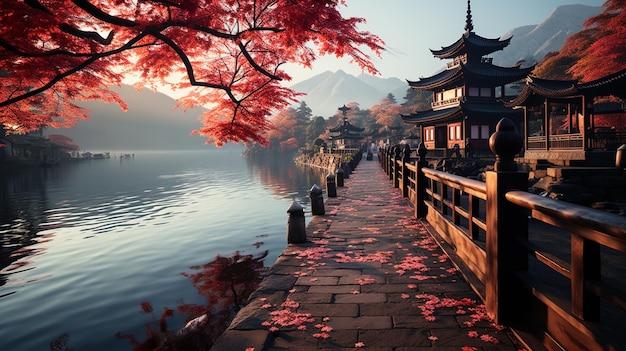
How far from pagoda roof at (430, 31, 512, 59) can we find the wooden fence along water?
35.1 metres

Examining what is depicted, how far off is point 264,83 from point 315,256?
291 inches

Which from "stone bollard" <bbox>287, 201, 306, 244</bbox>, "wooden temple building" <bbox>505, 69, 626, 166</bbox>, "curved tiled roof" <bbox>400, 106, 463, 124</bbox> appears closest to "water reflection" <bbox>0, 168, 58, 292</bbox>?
"stone bollard" <bbox>287, 201, 306, 244</bbox>

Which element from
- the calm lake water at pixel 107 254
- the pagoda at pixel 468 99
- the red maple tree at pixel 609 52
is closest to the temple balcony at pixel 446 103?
the pagoda at pixel 468 99

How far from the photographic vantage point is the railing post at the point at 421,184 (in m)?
8.35

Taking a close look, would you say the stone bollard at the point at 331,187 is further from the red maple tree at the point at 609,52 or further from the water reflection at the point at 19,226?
the red maple tree at the point at 609,52

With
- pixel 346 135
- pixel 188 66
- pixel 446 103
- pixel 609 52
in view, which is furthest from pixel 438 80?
pixel 188 66

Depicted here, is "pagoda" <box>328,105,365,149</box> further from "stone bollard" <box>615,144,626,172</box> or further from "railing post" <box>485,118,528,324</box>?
"railing post" <box>485,118,528,324</box>

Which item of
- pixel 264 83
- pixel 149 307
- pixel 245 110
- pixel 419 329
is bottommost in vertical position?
pixel 149 307

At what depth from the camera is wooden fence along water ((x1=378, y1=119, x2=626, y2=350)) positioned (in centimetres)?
208

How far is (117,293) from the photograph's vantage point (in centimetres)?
875

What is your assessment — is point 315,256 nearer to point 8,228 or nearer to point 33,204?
point 8,228

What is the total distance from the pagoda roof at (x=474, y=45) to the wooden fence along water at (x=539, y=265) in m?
35.1

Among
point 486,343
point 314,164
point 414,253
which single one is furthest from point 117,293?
point 314,164

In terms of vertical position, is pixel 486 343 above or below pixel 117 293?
above
